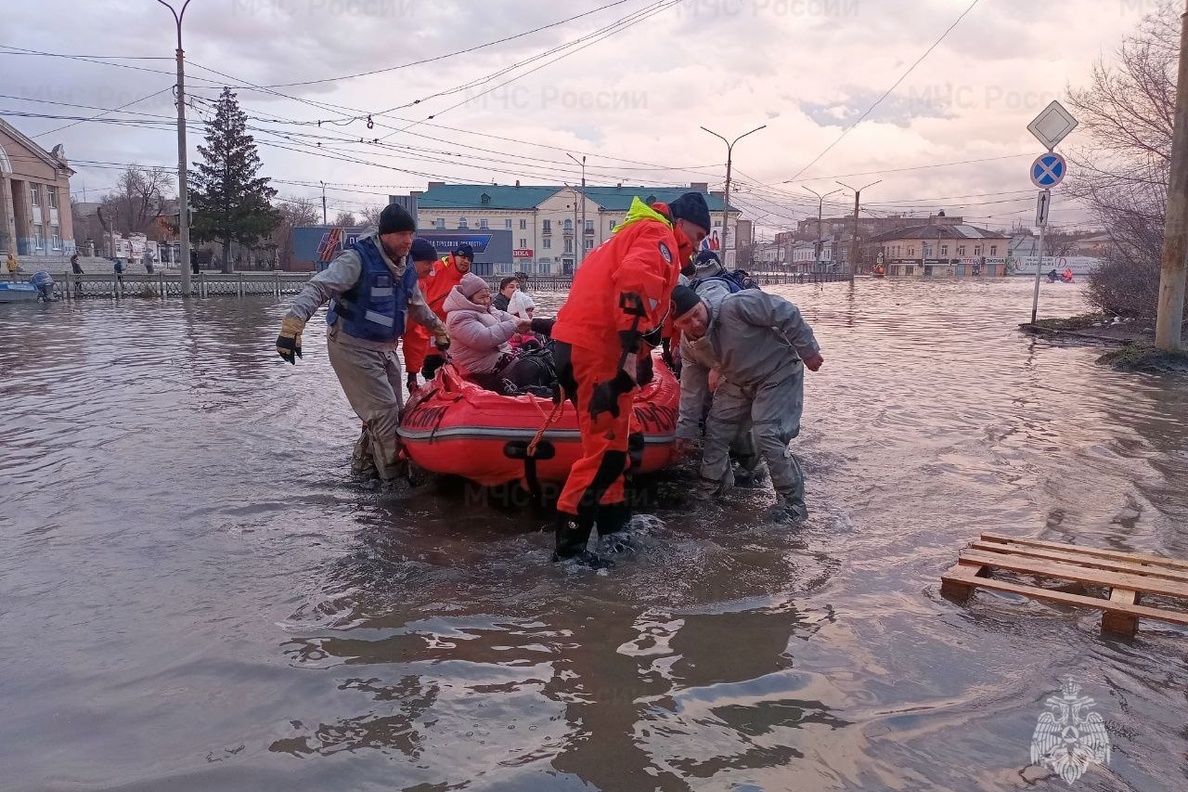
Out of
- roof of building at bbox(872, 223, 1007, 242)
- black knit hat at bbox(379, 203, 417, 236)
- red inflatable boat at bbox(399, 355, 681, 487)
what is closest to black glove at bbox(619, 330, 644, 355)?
red inflatable boat at bbox(399, 355, 681, 487)

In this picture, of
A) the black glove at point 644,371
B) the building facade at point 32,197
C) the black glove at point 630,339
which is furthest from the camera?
the building facade at point 32,197

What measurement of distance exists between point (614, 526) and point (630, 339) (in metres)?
1.07

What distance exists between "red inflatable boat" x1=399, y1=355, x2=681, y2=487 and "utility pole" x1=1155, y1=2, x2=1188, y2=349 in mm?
9532

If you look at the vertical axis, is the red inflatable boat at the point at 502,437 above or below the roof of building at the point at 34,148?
below

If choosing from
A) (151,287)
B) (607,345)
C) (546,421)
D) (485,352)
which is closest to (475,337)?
(485,352)

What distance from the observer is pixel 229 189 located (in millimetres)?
52219

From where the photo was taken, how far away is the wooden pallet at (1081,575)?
336 cm

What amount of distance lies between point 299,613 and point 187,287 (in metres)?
28.6

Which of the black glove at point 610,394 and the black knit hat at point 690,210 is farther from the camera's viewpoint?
the black knit hat at point 690,210

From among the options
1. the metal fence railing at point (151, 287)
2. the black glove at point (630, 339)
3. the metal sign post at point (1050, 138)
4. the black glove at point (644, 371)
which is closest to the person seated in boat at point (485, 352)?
the black glove at point (644, 371)

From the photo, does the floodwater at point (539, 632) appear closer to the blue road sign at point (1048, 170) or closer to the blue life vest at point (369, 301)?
the blue life vest at point (369, 301)

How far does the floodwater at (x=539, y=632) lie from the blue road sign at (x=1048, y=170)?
28.5 ft

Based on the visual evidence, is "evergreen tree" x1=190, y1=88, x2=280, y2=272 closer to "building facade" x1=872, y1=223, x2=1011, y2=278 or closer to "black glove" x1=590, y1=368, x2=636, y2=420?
"black glove" x1=590, y1=368, x2=636, y2=420

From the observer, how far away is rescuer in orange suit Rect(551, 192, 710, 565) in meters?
3.92
